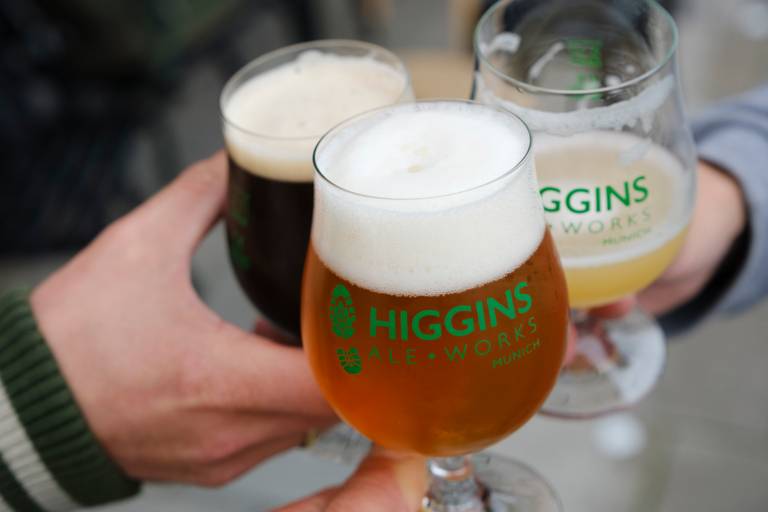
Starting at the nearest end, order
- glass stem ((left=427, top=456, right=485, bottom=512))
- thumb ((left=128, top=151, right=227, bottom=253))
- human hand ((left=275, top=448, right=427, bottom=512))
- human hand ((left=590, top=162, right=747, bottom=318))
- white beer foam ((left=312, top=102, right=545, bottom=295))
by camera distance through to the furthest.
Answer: white beer foam ((left=312, top=102, right=545, bottom=295)), human hand ((left=275, top=448, right=427, bottom=512)), glass stem ((left=427, top=456, right=485, bottom=512)), thumb ((left=128, top=151, right=227, bottom=253)), human hand ((left=590, top=162, right=747, bottom=318))

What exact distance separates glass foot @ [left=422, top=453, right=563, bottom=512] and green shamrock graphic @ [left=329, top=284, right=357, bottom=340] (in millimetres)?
292

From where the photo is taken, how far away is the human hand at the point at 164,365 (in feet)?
3.02

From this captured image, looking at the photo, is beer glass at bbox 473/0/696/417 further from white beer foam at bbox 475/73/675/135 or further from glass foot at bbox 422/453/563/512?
glass foot at bbox 422/453/563/512

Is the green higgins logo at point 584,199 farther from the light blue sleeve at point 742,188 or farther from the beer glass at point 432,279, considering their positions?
the light blue sleeve at point 742,188

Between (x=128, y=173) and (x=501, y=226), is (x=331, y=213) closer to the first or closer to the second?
(x=501, y=226)

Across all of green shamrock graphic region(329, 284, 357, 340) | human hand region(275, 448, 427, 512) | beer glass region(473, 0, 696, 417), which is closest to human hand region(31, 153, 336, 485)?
human hand region(275, 448, 427, 512)

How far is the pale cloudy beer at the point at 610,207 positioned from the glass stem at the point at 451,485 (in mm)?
220

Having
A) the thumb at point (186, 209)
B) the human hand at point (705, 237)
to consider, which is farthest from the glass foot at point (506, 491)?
the thumb at point (186, 209)

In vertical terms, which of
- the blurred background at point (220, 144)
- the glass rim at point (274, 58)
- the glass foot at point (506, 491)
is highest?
the glass rim at point (274, 58)

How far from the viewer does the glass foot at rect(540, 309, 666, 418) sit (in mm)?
1114

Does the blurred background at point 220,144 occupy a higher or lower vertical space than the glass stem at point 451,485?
lower

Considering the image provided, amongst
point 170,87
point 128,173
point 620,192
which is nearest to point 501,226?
point 620,192

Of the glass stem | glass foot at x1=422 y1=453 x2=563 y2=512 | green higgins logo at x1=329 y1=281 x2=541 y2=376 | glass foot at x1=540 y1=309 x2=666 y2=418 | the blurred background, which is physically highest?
green higgins logo at x1=329 y1=281 x2=541 y2=376

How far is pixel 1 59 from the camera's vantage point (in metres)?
2.71
